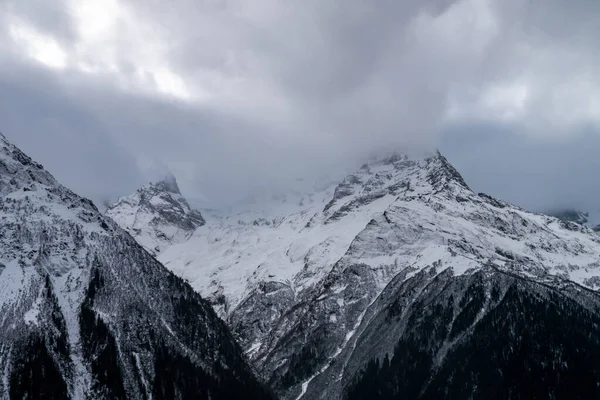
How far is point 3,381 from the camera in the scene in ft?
639

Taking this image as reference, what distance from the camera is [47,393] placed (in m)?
198

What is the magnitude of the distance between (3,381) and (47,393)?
39.9 feet
